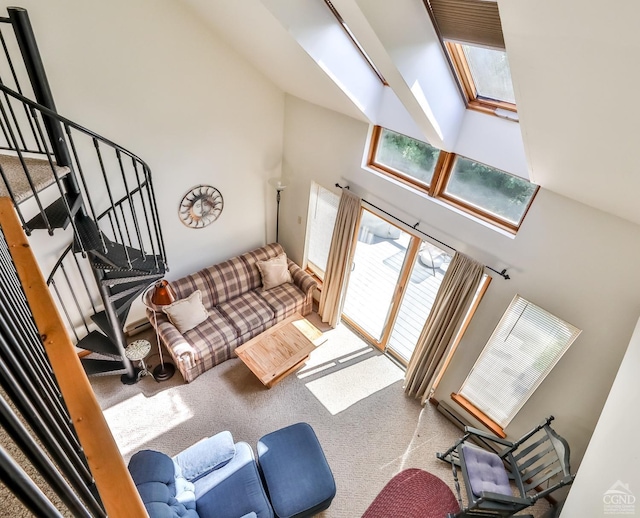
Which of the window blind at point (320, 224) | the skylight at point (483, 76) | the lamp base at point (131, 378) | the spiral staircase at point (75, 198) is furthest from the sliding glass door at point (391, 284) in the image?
the lamp base at point (131, 378)

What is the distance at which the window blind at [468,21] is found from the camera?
189 cm

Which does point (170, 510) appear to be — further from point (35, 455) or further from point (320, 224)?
point (320, 224)

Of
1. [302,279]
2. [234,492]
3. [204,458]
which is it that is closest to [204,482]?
[204,458]

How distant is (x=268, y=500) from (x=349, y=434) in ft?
4.08

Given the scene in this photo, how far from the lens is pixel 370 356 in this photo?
15.8 feet

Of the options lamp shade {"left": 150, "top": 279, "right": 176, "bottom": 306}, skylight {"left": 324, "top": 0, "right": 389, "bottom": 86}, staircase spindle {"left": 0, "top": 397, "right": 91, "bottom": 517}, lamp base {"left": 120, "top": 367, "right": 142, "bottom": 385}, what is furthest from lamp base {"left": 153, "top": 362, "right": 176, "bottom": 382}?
skylight {"left": 324, "top": 0, "right": 389, "bottom": 86}

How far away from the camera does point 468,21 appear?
2.05m

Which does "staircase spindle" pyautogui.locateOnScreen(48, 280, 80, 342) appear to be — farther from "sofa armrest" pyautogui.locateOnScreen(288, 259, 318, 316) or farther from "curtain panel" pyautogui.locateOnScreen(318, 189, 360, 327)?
"curtain panel" pyautogui.locateOnScreen(318, 189, 360, 327)

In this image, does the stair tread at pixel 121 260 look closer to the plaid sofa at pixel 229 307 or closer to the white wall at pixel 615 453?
the plaid sofa at pixel 229 307

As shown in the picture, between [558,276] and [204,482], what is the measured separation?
346cm

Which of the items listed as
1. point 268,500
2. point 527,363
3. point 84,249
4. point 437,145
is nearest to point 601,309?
point 527,363

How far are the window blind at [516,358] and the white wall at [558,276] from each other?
71 millimetres

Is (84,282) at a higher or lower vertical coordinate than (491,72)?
lower

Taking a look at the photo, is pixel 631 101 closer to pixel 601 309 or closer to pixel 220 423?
pixel 601 309
